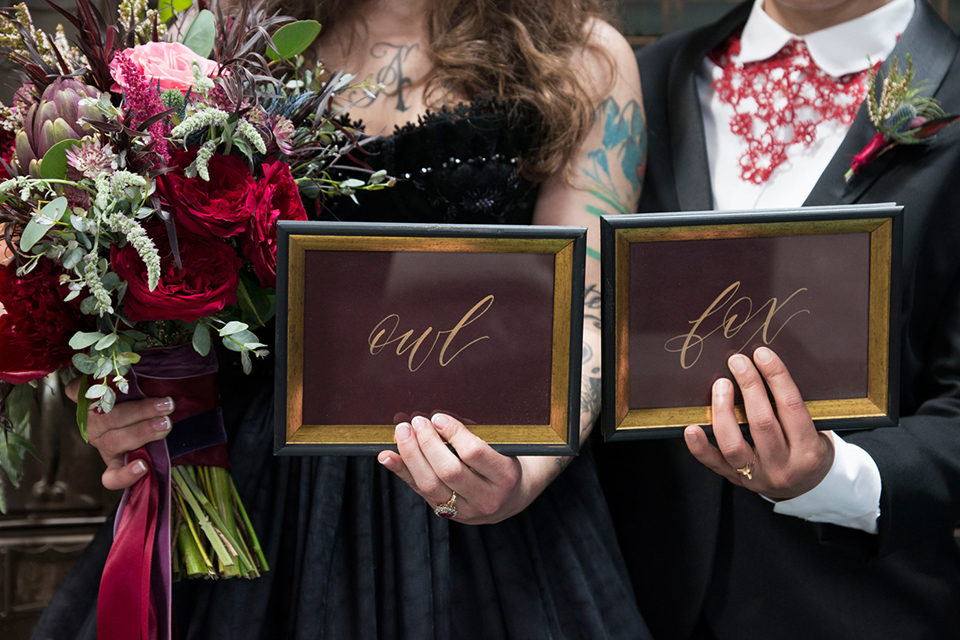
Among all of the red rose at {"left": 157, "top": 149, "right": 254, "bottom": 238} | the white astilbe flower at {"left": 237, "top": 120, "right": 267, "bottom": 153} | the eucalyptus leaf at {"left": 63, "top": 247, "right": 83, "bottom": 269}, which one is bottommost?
the eucalyptus leaf at {"left": 63, "top": 247, "right": 83, "bottom": 269}

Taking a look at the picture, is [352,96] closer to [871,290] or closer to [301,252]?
[301,252]

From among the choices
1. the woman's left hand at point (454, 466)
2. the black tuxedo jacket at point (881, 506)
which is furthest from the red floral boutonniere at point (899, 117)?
the woman's left hand at point (454, 466)

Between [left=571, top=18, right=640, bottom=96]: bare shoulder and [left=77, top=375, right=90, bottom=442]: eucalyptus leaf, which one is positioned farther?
[left=571, top=18, right=640, bottom=96]: bare shoulder

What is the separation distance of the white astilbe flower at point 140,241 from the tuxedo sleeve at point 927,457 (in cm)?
97

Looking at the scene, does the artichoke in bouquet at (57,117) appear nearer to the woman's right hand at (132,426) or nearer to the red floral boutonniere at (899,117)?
the woman's right hand at (132,426)

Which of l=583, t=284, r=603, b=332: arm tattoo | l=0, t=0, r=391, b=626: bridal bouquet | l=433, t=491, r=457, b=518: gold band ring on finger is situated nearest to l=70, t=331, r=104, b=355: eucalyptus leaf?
l=0, t=0, r=391, b=626: bridal bouquet

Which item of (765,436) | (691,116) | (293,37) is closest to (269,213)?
(293,37)

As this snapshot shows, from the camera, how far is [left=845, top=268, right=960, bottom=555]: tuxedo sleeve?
1.00 m

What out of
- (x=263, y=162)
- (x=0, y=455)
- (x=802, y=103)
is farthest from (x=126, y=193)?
(x=802, y=103)

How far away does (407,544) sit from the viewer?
1.00 meters

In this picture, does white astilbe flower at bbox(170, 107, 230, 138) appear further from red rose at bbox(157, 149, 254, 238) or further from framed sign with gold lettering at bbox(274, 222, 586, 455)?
framed sign with gold lettering at bbox(274, 222, 586, 455)

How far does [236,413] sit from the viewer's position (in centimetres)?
114

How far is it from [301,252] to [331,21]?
662mm

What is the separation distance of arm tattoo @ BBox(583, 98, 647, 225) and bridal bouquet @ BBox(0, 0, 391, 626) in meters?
0.44
